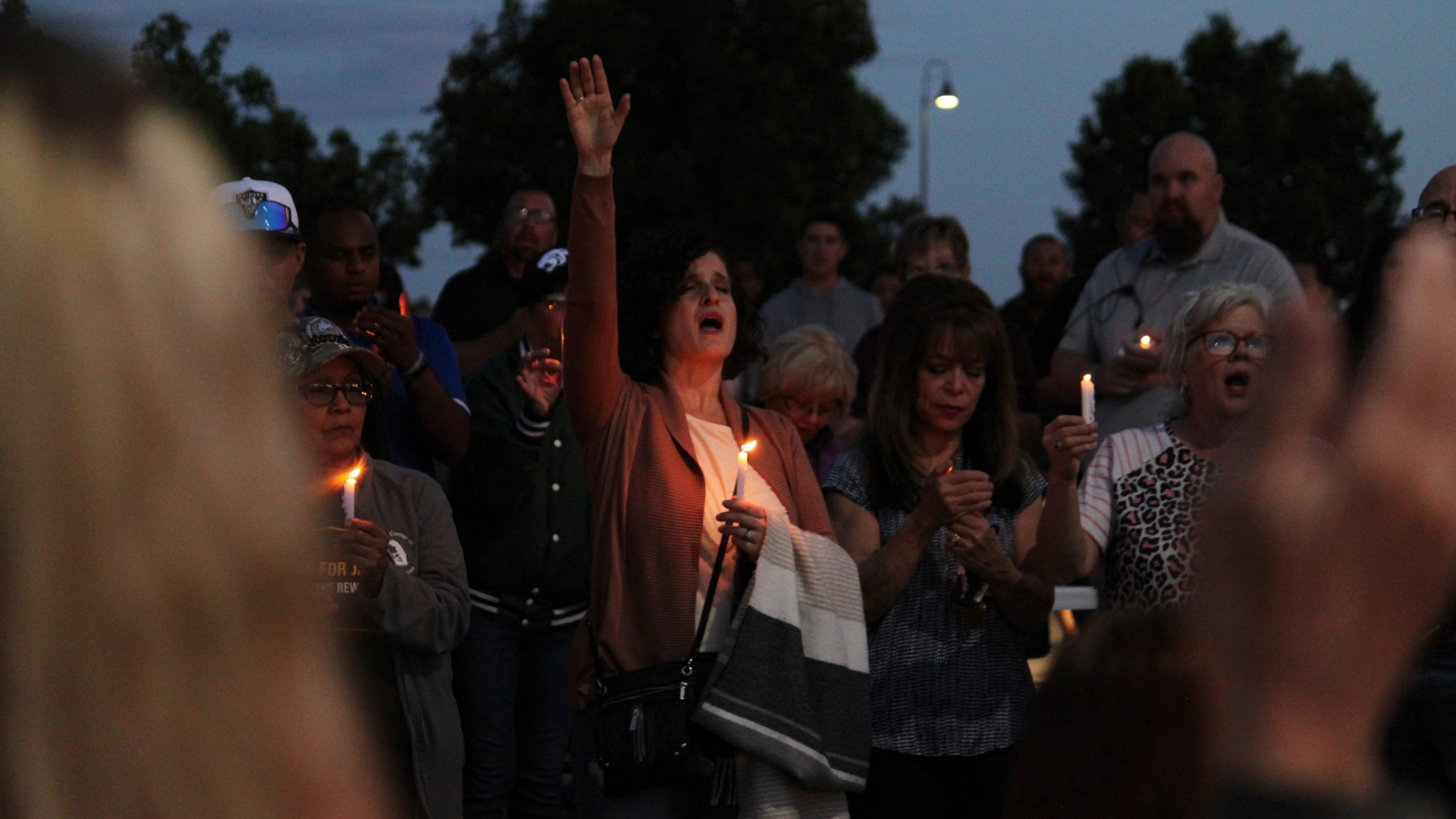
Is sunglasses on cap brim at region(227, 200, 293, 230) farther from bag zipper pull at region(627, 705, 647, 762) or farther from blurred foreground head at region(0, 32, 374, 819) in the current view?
blurred foreground head at region(0, 32, 374, 819)

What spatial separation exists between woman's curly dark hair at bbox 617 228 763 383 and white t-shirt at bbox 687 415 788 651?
1.03ft

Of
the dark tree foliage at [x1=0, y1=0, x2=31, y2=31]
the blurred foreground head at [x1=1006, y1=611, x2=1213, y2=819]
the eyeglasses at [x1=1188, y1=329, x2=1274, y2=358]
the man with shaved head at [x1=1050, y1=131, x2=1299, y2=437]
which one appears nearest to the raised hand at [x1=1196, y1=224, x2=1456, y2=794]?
the dark tree foliage at [x1=0, y1=0, x2=31, y2=31]

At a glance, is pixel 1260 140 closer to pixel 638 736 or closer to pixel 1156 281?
pixel 1156 281

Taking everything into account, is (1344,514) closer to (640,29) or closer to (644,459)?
(644,459)

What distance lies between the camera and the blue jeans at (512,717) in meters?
5.48

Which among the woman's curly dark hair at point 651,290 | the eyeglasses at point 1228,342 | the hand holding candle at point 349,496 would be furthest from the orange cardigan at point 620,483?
the eyeglasses at point 1228,342

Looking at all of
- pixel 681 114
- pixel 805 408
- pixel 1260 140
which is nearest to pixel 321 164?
pixel 681 114

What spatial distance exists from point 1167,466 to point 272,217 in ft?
9.49

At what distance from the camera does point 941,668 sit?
4.78m

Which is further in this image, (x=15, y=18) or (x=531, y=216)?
(x=531, y=216)

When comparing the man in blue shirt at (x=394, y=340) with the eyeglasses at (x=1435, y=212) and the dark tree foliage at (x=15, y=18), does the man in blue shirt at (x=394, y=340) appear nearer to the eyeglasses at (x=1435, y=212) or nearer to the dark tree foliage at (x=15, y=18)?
the eyeglasses at (x=1435, y=212)

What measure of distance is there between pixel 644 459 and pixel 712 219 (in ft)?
104

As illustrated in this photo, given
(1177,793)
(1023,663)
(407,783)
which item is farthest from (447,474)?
(1177,793)

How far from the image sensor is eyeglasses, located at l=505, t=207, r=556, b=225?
8.25 metres
